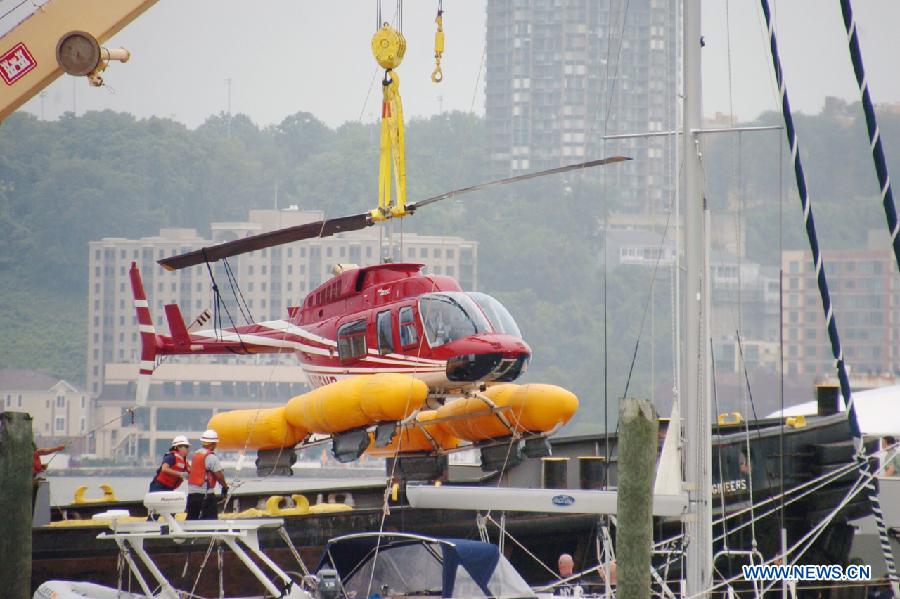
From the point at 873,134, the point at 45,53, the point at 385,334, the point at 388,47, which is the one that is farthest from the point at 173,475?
the point at 873,134

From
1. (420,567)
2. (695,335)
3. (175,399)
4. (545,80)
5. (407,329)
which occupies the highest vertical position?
(545,80)

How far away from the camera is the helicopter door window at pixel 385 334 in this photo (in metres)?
20.4

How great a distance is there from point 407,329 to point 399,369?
0.53 meters

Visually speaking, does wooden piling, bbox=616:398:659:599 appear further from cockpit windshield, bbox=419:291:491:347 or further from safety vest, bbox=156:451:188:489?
cockpit windshield, bbox=419:291:491:347

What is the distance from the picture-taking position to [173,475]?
54.2 ft

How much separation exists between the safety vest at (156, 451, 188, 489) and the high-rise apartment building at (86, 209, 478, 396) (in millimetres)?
73566

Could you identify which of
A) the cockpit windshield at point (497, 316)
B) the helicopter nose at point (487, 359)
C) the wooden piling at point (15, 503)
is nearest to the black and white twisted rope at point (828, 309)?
the helicopter nose at point (487, 359)

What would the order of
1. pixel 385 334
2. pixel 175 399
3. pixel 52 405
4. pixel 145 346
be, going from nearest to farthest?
pixel 385 334 → pixel 145 346 → pixel 175 399 → pixel 52 405

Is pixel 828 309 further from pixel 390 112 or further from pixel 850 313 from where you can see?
pixel 850 313

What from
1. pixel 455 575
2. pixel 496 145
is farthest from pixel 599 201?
pixel 455 575

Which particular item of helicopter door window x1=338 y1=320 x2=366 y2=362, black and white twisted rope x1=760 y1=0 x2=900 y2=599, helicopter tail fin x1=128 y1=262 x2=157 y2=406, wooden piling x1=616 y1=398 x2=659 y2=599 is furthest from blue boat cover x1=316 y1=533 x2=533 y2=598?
helicopter tail fin x1=128 y1=262 x2=157 y2=406

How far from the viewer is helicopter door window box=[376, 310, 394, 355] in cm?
2044

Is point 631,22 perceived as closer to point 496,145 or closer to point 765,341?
point 496,145

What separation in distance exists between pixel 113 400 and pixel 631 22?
150 feet
